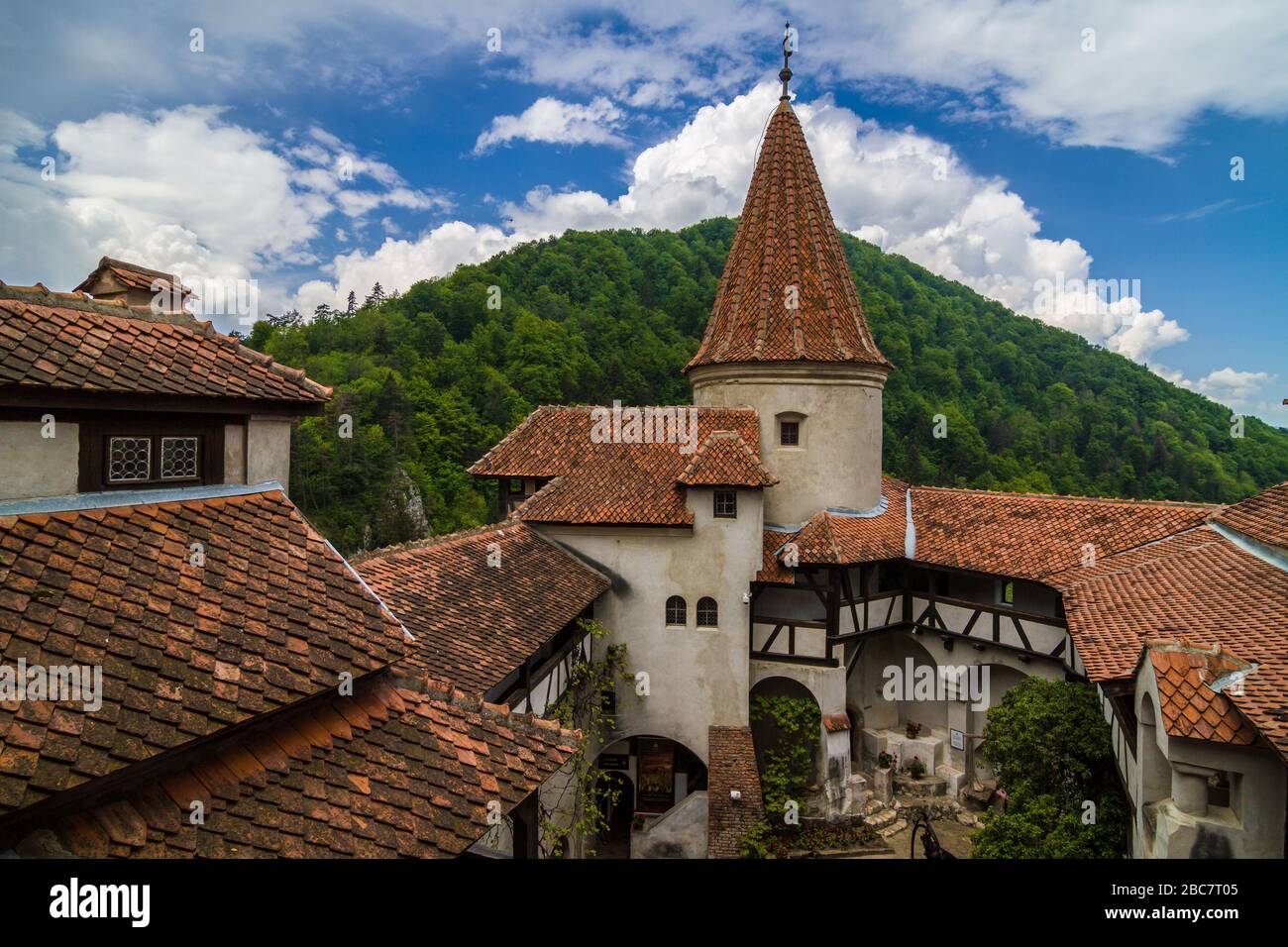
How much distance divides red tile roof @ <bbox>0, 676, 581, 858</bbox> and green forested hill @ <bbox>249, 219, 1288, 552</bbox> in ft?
130

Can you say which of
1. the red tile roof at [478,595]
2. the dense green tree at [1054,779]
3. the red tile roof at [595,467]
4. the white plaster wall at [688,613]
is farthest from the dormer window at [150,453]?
the dense green tree at [1054,779]

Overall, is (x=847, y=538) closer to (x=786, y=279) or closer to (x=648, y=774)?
(x=786, y=279)

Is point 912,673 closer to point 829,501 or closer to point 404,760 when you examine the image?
point 829,501

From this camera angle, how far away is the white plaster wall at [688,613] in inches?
637

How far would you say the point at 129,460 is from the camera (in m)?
5.53

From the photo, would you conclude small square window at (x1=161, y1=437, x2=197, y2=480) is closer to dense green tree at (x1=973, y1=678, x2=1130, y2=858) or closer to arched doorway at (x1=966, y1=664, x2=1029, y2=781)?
dense green tree at (x1=973, y1=678, x2=1130, y2=858)

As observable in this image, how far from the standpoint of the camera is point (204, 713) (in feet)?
14.2

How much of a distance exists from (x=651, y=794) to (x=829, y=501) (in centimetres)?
841

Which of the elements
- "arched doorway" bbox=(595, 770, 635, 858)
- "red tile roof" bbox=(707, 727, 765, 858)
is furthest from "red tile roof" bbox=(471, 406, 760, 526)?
"arched doorway" bbox=(595, 770, 635, 858)

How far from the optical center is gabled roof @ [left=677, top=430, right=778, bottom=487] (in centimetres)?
1562

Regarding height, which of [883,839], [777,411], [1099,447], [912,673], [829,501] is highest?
[1099,447]

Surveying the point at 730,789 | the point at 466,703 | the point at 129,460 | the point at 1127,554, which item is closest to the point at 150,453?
the point at 129,460
